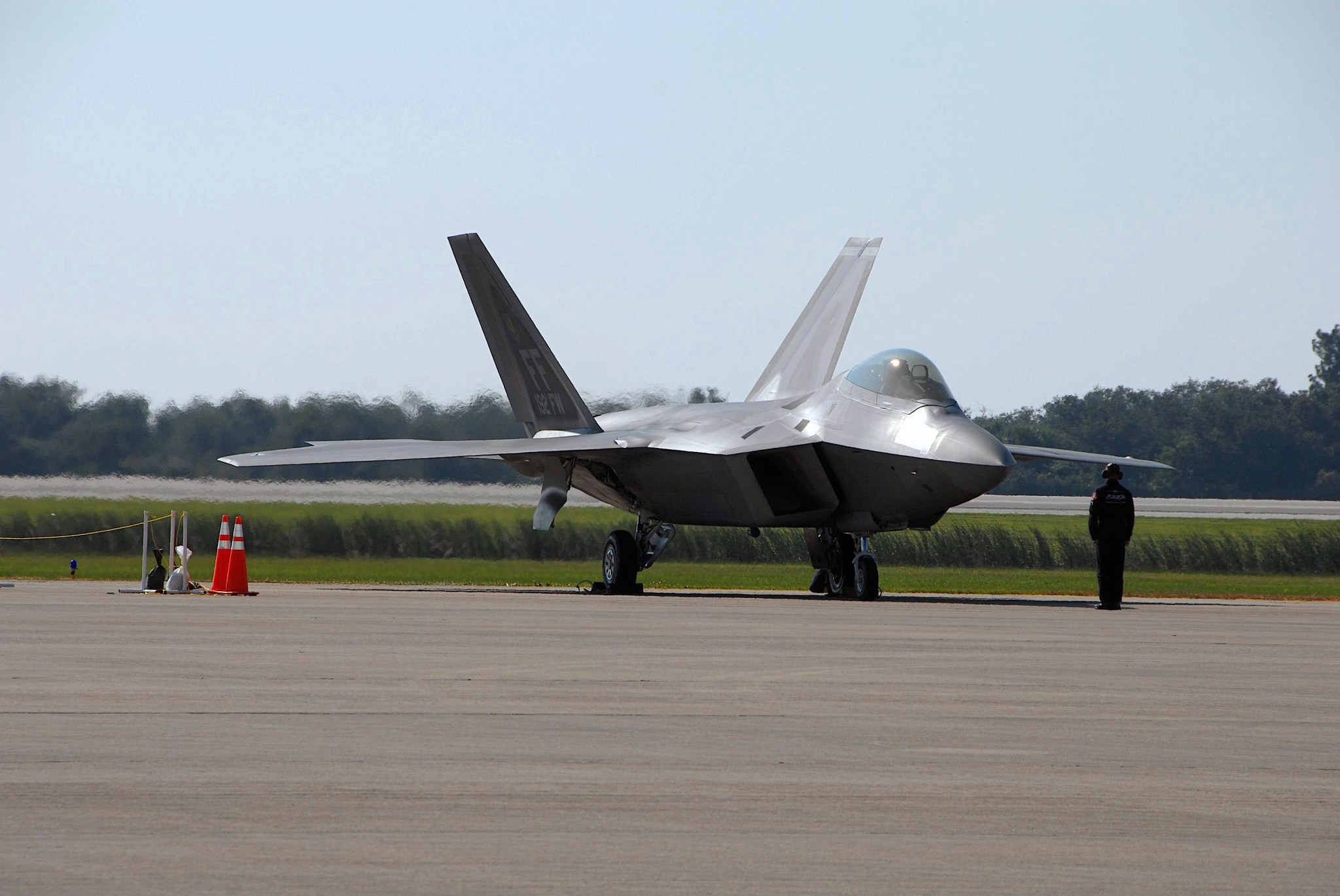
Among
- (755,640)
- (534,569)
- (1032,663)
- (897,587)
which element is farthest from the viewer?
(534,569)

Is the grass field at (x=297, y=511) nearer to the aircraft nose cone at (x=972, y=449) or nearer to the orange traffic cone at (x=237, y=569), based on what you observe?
the orange traffic cone at (x=237, y=569)

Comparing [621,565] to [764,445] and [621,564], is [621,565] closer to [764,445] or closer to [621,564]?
[621,564]

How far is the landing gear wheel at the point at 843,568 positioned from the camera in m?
19.3

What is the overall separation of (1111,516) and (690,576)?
10.4 m

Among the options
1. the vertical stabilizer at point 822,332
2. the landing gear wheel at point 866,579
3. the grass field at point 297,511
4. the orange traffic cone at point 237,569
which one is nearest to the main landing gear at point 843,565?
the landing gear wheel at point 866,579

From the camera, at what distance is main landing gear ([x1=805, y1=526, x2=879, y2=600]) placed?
1848 cm

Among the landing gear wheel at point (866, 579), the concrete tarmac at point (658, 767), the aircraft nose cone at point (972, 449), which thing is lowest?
the concrete tarmac at point (658, 767)

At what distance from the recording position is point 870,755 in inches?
233

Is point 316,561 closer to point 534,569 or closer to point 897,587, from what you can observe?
point 534,569

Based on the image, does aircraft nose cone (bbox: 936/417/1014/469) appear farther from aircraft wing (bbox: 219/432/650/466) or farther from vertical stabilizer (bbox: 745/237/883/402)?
vertical stabilizer (bbox: 745/237/883/402)

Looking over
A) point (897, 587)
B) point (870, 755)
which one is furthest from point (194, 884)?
point (897, 587)

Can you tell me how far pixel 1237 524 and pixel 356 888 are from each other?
128 ft

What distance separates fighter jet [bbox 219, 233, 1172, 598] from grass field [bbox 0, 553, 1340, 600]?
1.95 m

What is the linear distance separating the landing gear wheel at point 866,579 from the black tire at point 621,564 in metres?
3.39
